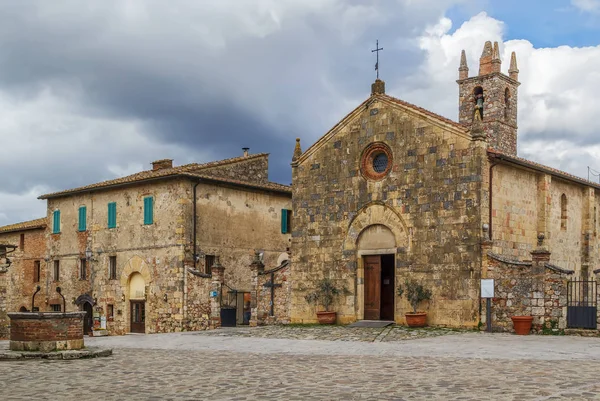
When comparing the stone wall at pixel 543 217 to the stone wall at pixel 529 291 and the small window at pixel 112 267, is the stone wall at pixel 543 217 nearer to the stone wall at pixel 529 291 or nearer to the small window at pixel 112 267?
the stone wall at pixel 529 291

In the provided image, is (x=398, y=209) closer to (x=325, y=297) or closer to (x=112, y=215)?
(x=325, y=297)

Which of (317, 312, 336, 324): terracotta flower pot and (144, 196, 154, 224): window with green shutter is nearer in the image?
(317, 312, 336, 324): terracotta flower pot

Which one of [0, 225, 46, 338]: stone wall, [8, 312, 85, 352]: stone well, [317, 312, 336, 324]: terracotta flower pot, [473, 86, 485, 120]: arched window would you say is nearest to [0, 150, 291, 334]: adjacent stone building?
[0, 225, 46, 338]: stone wall

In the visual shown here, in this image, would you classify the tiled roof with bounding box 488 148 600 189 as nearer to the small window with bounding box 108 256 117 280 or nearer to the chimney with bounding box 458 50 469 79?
the chimney with bounding box 458 50 469 79

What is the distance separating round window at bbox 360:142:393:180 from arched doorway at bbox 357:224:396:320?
187 cm

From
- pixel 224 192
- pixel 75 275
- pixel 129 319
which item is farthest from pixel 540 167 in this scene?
pixel 75 275

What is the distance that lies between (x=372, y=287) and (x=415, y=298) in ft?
7.77

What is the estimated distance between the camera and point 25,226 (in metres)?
40.0

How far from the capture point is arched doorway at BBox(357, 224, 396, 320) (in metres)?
26.3

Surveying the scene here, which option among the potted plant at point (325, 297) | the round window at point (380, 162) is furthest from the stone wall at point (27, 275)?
the round window at point (380, 162)

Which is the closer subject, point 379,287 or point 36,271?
point 379,287

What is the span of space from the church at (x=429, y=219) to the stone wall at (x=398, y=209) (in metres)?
0.04

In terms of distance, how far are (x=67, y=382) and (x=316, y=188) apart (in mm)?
17487

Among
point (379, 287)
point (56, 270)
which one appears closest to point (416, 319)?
point (379, 287)
